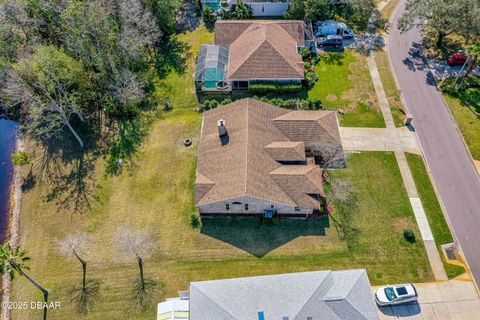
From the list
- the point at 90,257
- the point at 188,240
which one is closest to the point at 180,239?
the point at 188,240

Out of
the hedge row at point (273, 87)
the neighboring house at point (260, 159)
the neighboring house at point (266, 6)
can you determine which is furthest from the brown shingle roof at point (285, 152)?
the neighboring house at point (266, 6)

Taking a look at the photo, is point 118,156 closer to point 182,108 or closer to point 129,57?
point 182,108

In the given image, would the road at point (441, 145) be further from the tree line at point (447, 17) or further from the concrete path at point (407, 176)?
the tree line at point (447, 17)

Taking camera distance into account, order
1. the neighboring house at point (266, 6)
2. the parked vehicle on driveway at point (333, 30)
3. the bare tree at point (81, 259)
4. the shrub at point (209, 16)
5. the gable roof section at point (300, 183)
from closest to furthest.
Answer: the bare tree at point (81, 259) < the gable roof section at point (300, 183) < the parked vehicle on driveway at point (333, 30) < the neighboring house at point (266, 6) < the shrub at point (209, 16)

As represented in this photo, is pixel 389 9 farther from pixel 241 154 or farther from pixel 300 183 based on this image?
pixel 241 154

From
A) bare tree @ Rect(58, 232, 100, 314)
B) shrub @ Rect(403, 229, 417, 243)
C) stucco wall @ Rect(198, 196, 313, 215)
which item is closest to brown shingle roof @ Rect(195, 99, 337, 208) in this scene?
stucco wall @ Rect(198, 196, 313, 215)

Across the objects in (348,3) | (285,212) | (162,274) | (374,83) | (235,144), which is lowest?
(162,274)

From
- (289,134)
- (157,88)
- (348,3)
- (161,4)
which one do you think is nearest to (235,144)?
(289,134)
